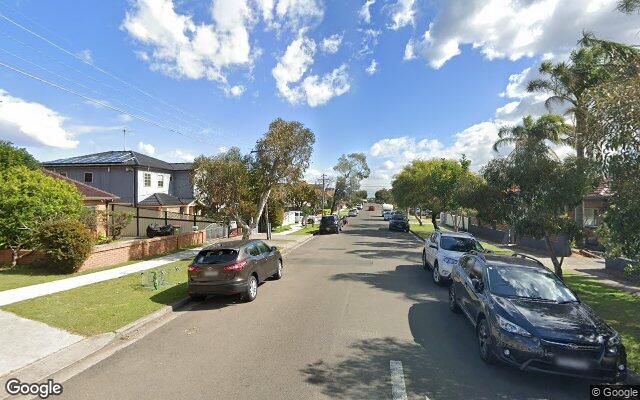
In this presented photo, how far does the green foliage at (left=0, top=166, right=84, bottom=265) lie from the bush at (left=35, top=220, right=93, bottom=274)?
574 mm

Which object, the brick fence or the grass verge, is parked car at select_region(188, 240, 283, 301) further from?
the brick fence

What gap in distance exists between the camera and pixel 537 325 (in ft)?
18.2

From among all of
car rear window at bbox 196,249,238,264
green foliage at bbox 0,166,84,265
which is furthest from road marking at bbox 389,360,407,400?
green foliage at bbox 0,166,84,265

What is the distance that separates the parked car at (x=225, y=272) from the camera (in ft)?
31.3

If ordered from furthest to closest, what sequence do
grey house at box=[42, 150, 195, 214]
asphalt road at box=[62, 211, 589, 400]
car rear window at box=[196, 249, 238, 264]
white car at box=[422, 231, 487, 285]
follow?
1. grey house at box=[42, 150, 195, 214]
2. white car at box=[422, 231, 487, 285]
3. car rear window at box=[196, 249, 238, 264]
4. asphalt road at box=[62, 211, 589, 400]

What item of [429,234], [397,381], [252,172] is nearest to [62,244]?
[252,172]

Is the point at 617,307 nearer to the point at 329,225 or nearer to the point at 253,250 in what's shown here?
the point at 253,250

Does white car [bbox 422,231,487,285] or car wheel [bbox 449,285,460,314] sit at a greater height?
white car [bbox 422,231,487,285]

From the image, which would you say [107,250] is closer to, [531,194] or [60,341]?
[60,341]

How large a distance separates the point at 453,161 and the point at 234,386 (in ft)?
100

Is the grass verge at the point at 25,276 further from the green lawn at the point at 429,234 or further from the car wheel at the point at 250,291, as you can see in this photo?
the green lawn at the point at 429,234

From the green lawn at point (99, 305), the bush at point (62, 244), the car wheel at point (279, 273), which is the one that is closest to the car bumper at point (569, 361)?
the green lawn at point (99, 305)

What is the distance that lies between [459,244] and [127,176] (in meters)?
26.5

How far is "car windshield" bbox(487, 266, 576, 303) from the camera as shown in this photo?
21.9ft
